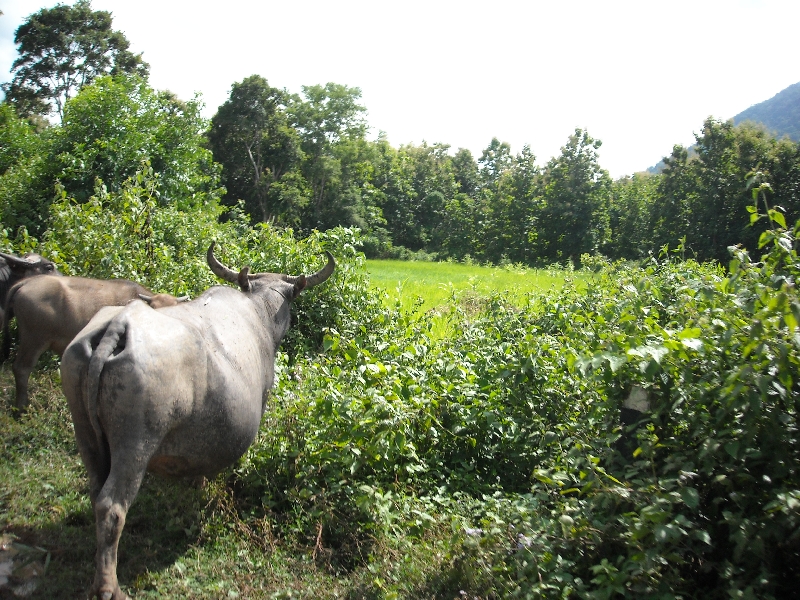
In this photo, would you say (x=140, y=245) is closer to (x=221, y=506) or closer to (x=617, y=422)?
(x=221, y=506)

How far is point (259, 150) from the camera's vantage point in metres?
31.1

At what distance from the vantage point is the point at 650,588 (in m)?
2.68

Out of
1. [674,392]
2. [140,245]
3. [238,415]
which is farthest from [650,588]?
[140,245]

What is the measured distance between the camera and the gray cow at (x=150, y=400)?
10.3 ft

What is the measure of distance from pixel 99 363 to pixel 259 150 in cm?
2947

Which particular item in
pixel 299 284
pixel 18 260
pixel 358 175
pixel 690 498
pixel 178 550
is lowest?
pixel 178 550

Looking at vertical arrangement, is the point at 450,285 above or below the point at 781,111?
below

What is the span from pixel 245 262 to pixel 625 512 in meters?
6.07

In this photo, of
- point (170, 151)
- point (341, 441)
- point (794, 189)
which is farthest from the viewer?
point (794, 189)

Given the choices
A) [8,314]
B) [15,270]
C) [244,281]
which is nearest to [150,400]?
[244,281]

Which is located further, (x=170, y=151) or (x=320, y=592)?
(x=170, y=151)

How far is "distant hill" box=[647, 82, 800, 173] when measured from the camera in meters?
80.4

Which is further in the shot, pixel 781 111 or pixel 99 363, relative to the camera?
pixel 781 111

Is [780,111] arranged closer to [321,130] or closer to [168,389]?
[321,130]
